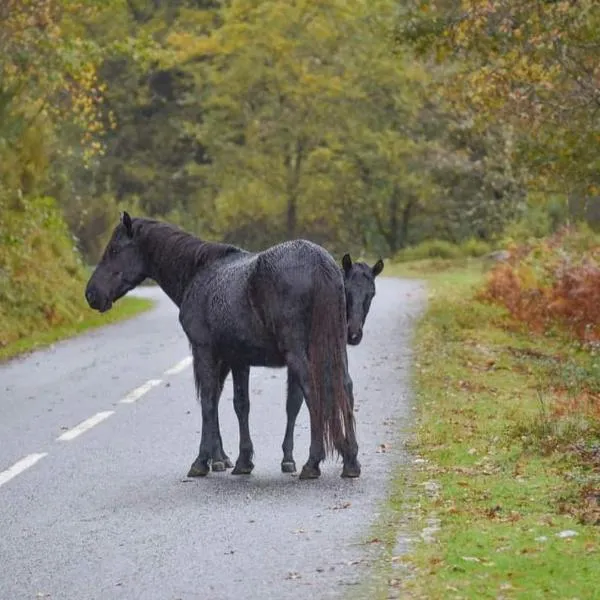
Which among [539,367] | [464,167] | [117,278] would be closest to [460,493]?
[117,278]

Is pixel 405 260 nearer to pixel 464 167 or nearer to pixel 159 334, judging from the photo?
pixel 464 167

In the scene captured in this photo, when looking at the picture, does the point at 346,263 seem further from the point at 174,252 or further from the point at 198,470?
the point at 198,470

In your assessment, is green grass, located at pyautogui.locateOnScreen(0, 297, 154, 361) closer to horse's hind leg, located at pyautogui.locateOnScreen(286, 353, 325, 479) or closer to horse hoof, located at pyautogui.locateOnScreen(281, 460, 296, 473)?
horse hoof, located at pyautogui.locateOnScreen(281, 460, 296, 473)

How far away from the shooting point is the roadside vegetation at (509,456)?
7.82 m

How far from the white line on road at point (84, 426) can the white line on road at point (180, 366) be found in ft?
12.4

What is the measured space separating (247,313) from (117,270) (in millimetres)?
1439

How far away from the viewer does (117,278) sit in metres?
12.1

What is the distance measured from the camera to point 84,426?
1438cm

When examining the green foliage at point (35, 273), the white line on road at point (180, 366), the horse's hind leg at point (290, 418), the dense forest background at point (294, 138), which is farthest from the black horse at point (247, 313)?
the dense forest background at point (294, 138)

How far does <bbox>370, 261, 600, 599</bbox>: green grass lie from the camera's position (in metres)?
7.71

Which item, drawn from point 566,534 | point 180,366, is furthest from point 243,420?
point 180,366

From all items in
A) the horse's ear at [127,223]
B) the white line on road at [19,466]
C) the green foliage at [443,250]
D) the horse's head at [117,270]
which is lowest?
the green foliage at [443,250]

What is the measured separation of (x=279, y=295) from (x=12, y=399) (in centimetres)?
686

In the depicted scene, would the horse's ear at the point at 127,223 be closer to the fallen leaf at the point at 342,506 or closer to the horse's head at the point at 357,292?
the horse's head at the point at 357,292
